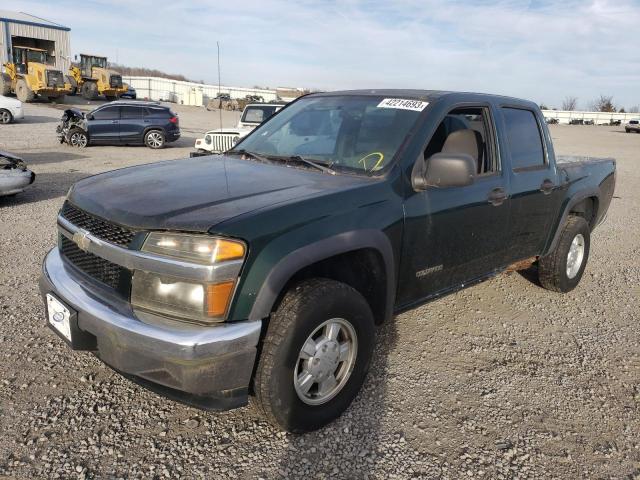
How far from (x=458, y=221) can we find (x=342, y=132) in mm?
991

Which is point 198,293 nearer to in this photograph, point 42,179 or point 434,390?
point 434,390

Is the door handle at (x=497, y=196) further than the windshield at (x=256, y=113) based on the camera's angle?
No

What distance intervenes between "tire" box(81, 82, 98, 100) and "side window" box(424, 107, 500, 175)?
3783 cm

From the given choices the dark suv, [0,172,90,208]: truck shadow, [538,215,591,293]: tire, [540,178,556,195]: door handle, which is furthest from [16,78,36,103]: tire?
[540,178,556,195]: door handle

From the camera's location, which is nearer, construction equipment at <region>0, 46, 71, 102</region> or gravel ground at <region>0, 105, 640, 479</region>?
gravel ground at <region>0, 105, 640, 479</region>

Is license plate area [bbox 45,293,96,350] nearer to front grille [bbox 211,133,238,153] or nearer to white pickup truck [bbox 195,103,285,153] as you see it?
white pickup truck [bbox 195,103,285,153]

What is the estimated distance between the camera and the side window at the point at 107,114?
17.6m

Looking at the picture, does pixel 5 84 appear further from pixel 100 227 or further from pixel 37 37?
pixel 100 227

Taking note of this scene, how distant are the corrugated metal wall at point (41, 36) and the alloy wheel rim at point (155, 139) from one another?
2612 cm

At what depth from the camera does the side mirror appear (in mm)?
3018

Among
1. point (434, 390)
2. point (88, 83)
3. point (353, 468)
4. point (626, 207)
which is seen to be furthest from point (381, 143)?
point (88, 83)

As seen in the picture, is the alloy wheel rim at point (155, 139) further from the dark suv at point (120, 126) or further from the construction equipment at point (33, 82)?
the construction equipment at point (33, 82)

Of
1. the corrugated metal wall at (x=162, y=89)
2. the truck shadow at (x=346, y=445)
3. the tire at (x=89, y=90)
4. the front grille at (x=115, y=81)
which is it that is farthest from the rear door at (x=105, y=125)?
the corrugated metal wall at (x=162, y=89)

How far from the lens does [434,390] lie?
→ 3295 mm
